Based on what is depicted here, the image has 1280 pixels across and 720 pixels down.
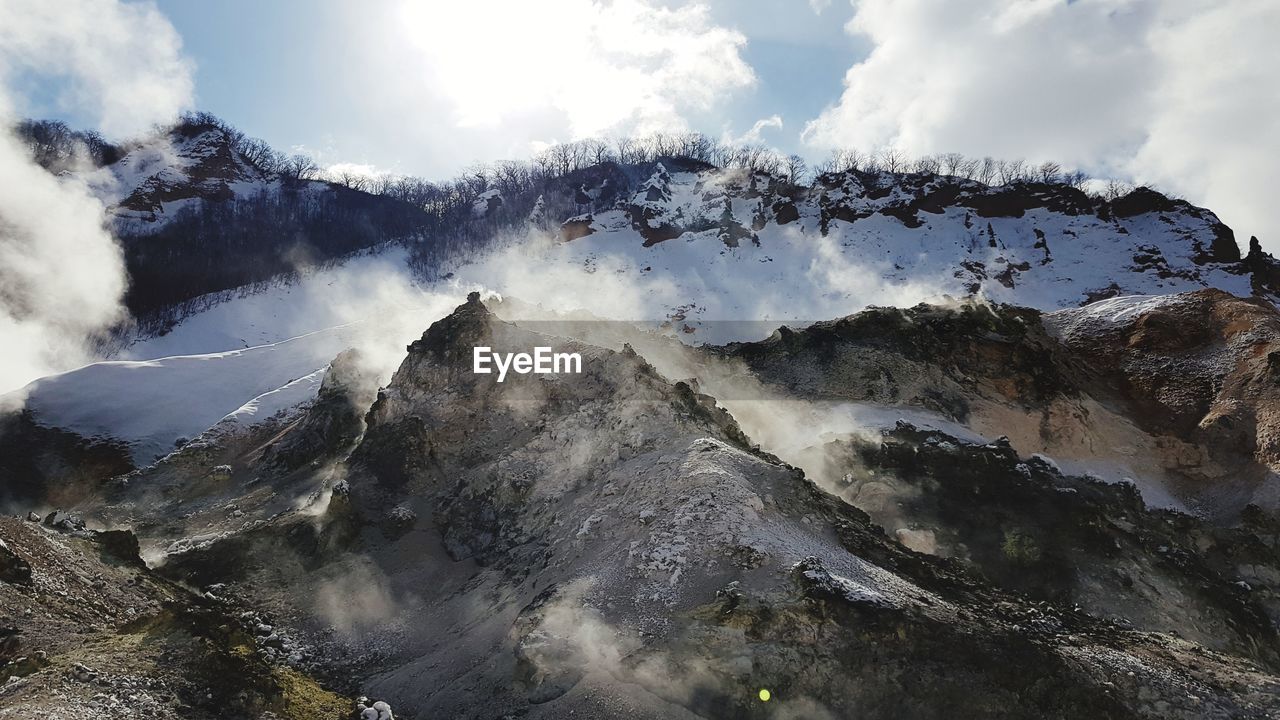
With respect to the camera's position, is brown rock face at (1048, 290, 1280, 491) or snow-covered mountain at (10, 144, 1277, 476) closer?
brown rock face at (1048, 290, 1280, 491)

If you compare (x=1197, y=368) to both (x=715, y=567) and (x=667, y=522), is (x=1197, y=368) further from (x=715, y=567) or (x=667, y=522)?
(x=715, y=567)

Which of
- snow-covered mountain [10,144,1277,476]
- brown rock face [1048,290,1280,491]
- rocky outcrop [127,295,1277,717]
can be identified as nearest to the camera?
rocky outcrop [127,295,1277,717]

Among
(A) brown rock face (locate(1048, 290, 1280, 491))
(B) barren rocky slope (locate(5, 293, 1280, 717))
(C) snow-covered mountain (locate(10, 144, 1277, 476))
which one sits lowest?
(B) barren rocky slope (locate(5, 293, 1280, 717))

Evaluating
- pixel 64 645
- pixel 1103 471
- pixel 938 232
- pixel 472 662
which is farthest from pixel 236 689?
pixel 938 232

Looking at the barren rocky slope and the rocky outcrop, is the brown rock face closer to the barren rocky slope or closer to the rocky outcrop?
the barren rocky slope

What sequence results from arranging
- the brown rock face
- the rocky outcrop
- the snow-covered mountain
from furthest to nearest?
the snow-covered mountain < the brown rock face < the rocky outcrop

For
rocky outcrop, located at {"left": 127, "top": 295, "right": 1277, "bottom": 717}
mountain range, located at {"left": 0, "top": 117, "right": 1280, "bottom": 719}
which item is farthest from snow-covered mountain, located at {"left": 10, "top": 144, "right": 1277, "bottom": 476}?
rocky outcrop, located at {"left": 127, "top": 295, "right": 1277, "bottom": 717}

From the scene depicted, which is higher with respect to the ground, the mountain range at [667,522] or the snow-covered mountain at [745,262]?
the snow-covered mountain at [745,262]

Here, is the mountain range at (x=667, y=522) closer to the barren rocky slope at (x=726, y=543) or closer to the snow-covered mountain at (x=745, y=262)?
the barren rocky slope at (x=726, y=543)

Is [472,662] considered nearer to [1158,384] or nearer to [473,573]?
[473,573]

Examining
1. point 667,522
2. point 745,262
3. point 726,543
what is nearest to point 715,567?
point 726,543

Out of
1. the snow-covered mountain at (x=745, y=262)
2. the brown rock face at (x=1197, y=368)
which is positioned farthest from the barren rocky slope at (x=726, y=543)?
the snow-covered mountain at (x=745, y=262)
